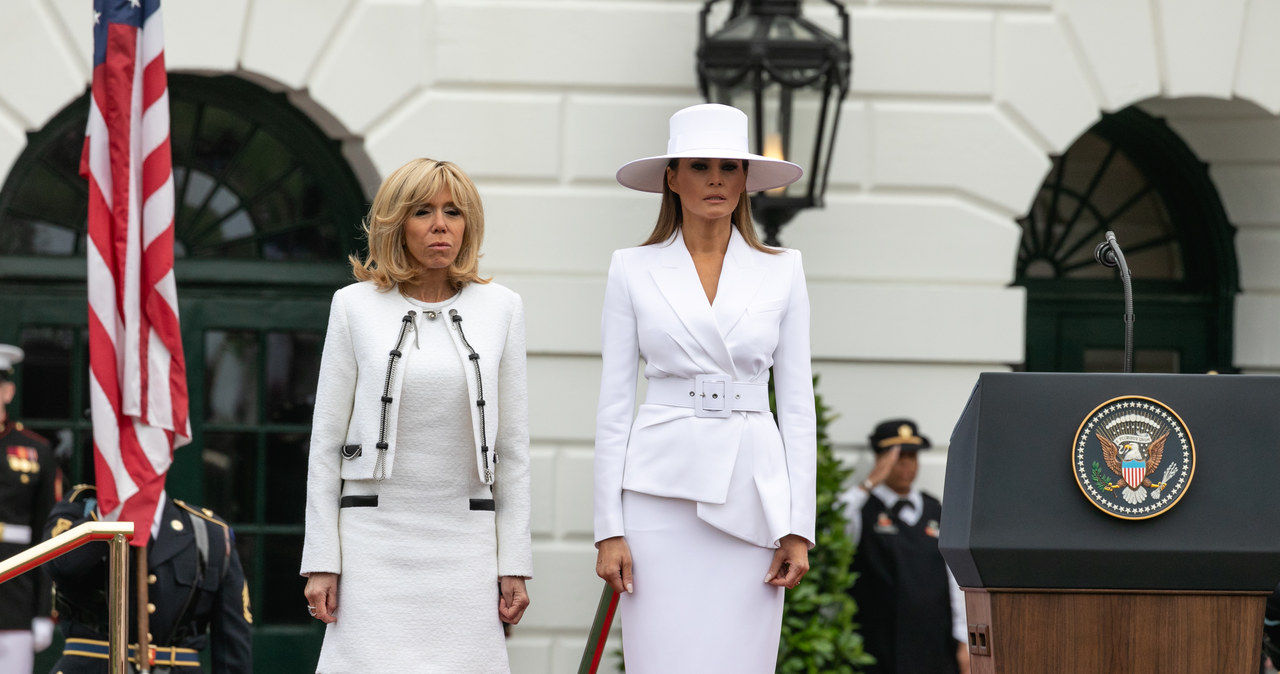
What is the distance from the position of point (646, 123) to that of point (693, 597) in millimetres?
3834

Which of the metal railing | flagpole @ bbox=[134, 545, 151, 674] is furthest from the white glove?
the metal railing

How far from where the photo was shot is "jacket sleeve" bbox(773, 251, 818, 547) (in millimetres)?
3713

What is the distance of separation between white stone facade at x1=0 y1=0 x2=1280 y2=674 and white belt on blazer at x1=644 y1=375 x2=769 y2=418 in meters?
3.24

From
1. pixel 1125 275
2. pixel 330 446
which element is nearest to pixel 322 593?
pixel 330 446

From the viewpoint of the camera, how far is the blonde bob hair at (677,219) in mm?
3959

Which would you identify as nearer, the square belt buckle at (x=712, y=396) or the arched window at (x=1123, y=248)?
the square belt buckle at (x=712, y=396)

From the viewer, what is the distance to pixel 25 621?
647 cm

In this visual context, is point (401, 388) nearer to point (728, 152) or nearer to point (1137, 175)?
point (728, 152)

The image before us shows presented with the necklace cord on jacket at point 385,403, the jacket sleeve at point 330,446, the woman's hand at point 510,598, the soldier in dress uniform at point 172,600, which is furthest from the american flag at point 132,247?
the woman's hand at point 510,598

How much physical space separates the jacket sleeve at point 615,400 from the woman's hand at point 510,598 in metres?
0.26

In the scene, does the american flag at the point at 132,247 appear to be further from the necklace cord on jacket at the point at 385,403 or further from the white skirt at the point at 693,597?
the white skirt at the point at 693,597

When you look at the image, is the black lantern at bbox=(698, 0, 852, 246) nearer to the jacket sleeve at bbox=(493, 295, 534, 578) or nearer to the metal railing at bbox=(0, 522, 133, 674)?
the jacket sleeve at bbox=(493, 295, 534, 578)

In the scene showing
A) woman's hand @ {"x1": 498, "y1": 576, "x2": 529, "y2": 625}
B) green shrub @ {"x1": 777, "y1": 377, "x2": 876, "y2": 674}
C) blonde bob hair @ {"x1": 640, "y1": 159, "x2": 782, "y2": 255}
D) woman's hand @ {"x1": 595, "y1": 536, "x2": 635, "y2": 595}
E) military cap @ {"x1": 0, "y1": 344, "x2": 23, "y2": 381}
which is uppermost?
blonde bob hair @ {"x1": 640, "y1": 159, "x2": 782, "y2": 255}

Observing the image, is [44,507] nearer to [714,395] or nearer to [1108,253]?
[714,395]
